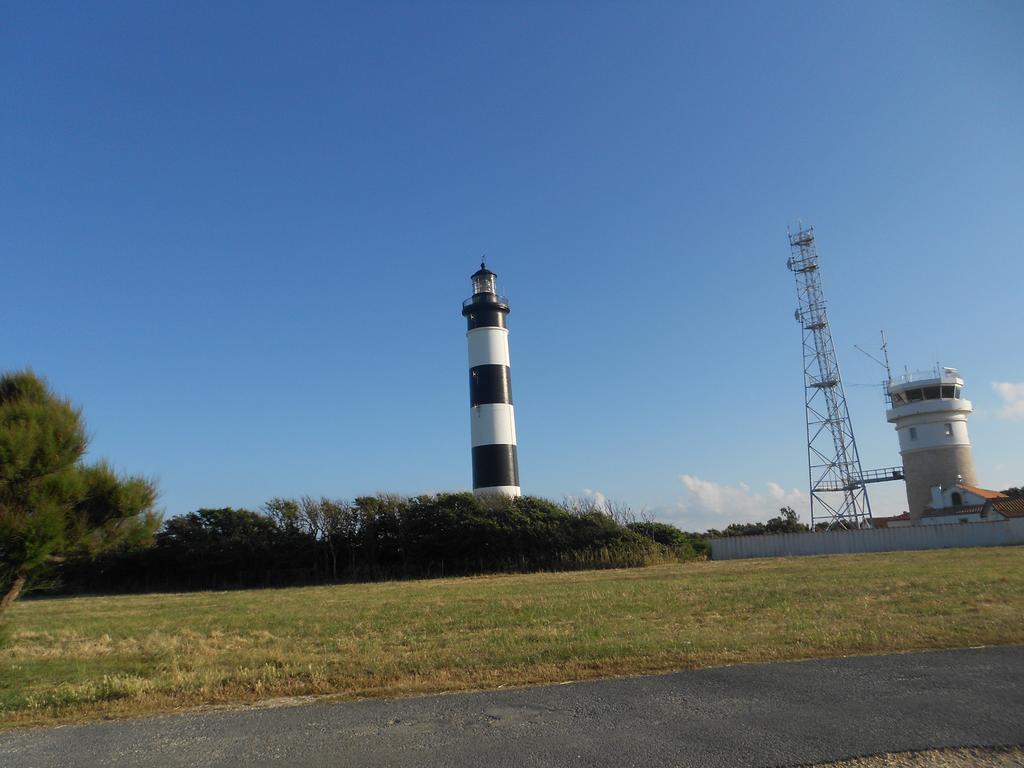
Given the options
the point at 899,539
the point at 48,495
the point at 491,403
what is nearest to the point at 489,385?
the point at 491,403

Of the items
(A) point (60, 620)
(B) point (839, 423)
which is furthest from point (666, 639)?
(B) point (839, 423)

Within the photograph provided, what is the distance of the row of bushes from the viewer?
3869 cm

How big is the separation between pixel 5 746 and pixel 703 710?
5.72 m

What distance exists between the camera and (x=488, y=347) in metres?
44.3

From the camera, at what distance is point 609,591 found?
1950cm

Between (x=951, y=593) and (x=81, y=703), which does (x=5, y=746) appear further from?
(x=951, y=593)

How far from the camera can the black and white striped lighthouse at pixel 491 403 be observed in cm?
4250

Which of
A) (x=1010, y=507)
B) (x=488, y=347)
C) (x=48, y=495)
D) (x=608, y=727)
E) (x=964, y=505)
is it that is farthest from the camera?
(x=964, y=505)

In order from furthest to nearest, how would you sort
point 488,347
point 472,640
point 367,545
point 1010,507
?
point 1010,507 → point 488,347 → point 367,545 → point 472,640

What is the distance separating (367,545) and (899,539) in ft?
96.0

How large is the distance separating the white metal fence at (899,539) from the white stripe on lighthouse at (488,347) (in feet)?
57.7

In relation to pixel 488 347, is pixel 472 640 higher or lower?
lower

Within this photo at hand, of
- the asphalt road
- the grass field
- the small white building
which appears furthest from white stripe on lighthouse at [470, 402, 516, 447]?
the asphalt road

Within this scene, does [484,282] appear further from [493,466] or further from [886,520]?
[886,520]
